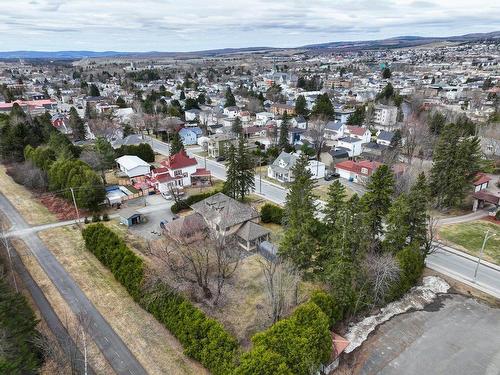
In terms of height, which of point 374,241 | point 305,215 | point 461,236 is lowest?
point 461,236

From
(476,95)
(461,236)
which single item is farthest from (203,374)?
(476,95)

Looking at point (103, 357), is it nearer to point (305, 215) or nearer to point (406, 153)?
point (305, 215)

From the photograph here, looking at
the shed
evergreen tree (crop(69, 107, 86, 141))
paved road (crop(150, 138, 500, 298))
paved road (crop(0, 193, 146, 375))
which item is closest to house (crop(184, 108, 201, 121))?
evergreen tree (crop(69, 107, 86, 141))

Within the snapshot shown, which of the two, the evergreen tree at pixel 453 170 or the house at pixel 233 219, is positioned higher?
the evergreen tree at pixel 453 170

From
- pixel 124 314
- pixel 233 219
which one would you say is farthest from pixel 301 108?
pixel 124 314

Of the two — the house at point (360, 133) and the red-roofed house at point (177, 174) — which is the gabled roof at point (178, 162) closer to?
the red-roofed house at point (177, 174)

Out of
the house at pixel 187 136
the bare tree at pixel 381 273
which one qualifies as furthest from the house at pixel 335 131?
the bare tree at pixel 381 273

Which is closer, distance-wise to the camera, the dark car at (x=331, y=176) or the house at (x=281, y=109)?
the dark car at (x=331, y=176)
